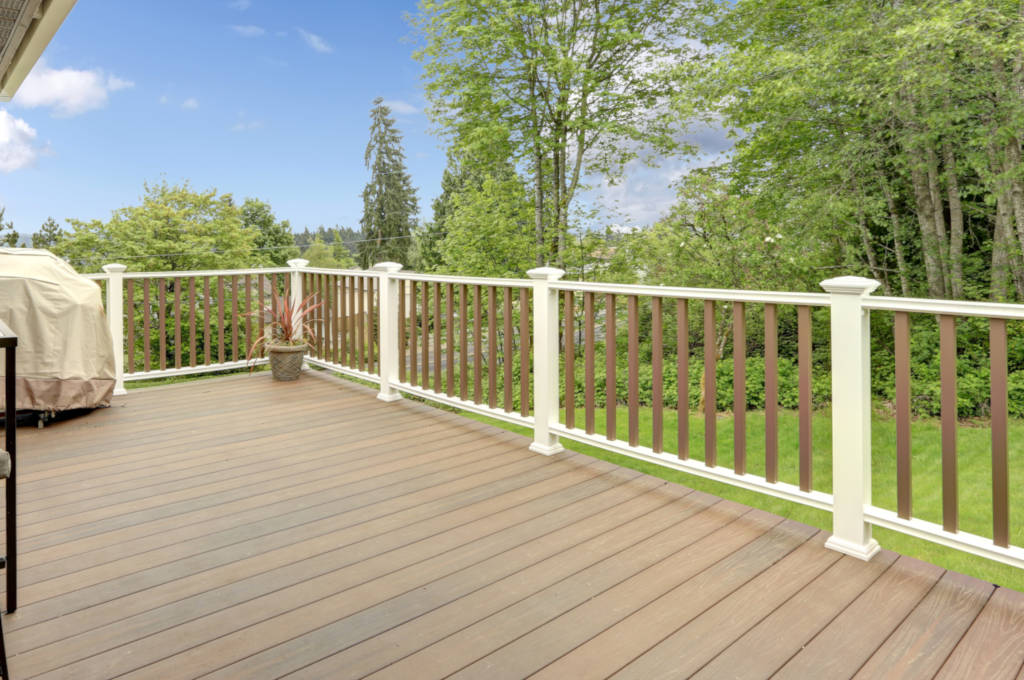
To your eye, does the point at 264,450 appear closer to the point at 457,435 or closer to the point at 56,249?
the point at 457,435

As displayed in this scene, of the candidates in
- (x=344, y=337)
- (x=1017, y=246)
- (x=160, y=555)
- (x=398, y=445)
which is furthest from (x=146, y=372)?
(x=1017, y=246)

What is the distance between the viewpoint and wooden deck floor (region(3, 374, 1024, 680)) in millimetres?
1638

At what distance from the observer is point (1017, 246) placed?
24.2 ft

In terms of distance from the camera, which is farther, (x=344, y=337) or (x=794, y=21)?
(x=794, y=21)

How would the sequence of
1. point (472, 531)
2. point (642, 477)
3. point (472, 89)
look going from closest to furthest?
point (472, 531), point (642, 477), point (472, 89)

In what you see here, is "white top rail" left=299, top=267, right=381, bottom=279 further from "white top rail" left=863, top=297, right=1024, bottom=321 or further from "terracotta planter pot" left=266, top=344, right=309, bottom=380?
"white top rail" left=863, top=297, right=1024, bottom=321

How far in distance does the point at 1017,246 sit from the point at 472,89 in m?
8.39

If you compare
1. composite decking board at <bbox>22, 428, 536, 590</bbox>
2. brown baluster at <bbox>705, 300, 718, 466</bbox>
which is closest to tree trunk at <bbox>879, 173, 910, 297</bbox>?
brown baluster at <bbox>705, 300, 718, 466</bbox>

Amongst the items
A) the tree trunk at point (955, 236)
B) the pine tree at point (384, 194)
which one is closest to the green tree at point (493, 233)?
the tree trunk at point (955, 236)

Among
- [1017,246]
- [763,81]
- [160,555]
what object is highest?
[763,81]

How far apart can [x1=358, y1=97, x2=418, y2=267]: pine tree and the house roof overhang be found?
2188 cm

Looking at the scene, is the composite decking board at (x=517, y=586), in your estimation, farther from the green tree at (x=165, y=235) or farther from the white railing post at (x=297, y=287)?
→ the green tree at (x=165, y=235)

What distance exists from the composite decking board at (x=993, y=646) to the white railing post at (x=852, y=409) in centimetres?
40

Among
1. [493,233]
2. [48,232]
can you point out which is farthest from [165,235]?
[493,233]
